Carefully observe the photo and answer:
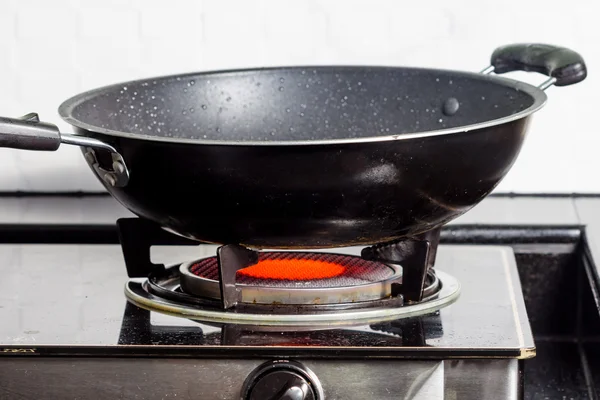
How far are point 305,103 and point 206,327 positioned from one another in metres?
0.57

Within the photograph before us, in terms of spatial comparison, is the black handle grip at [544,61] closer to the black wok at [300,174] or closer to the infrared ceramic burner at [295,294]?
the black wok at [300,174]

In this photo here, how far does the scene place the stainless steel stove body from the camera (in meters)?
1.29

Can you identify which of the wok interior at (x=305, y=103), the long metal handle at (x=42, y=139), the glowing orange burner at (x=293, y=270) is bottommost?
the glowing orange burner at (x=293, y=270)

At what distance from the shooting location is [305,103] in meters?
1.82

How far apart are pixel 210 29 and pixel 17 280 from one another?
0.74 m

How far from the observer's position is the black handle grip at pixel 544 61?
5.12 feet

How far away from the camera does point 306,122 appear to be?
183 cm

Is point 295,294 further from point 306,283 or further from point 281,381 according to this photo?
point 281,381

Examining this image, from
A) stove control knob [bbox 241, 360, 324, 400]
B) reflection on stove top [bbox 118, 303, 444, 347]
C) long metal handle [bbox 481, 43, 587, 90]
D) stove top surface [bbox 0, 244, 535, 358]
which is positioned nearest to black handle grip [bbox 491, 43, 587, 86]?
long metal handle [bbox 481, 43, 587, 90]

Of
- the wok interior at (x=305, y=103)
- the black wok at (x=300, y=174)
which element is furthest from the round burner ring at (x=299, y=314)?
the wok interior at (x=305, y=103)

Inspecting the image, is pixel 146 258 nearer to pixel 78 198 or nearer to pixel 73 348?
pixel 73 348

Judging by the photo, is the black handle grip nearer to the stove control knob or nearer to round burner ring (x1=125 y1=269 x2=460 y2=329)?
round burner ring (x1=125 y1=269 x2=460 y2=329)

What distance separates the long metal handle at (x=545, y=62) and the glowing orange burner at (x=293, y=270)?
0.42 m

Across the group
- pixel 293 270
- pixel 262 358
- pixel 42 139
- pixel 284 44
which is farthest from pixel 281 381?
pixel 284 44
